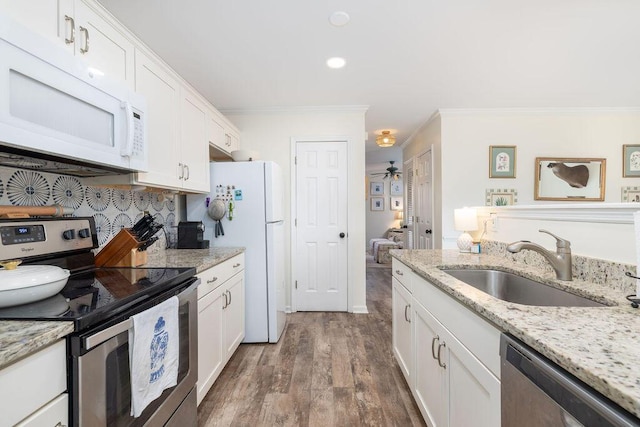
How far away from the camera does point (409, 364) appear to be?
1.80 meters

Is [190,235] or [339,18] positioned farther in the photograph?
[190,235]

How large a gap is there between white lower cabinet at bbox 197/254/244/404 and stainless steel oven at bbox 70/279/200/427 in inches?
13.1

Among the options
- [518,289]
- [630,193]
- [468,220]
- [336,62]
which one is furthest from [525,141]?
[518,289]

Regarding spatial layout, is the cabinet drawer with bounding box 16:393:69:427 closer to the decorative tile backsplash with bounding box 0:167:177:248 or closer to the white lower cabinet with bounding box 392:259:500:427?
the decorative tile backsplash with bounding box 0:167:177:248

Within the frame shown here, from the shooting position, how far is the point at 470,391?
1041mm

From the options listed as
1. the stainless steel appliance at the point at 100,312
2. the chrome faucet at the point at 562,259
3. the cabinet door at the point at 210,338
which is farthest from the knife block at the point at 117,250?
the chrome faucet at the point at 562,259

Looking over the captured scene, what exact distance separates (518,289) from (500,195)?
243 cm

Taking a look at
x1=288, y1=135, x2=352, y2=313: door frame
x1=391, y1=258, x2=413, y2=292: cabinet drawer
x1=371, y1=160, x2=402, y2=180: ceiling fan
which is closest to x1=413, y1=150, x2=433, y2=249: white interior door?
x1=288, y1=135, x2=352, y2=313: door frame

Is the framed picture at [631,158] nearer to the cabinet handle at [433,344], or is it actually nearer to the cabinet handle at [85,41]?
the cabinet handle at [433,344]

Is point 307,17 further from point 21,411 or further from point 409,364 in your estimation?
point 409,364

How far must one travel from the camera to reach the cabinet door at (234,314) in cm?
213

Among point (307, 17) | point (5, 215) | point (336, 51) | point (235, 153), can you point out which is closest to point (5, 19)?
point (5, 215)

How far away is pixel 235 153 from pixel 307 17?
1.47m

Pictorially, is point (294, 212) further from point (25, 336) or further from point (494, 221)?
point (25, 336)
